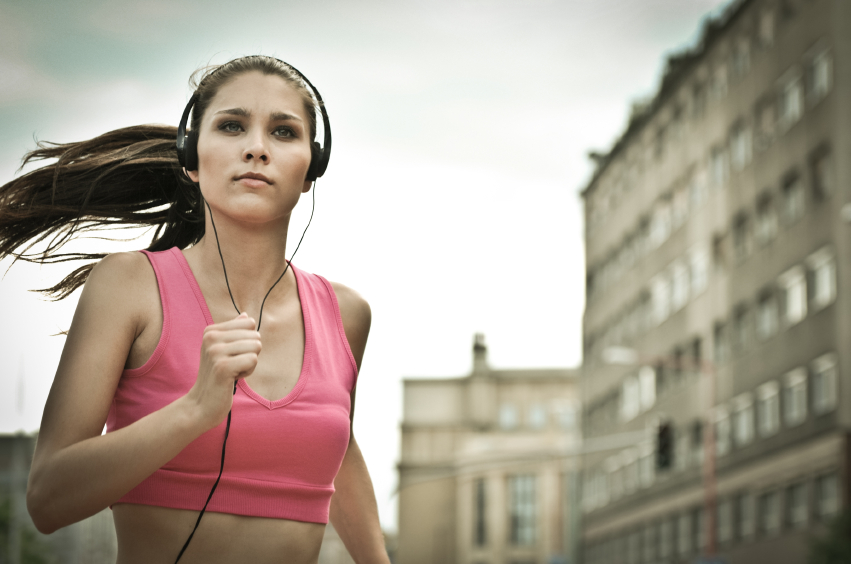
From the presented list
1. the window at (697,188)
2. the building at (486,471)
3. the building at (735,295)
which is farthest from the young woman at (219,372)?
the building at (486,471)

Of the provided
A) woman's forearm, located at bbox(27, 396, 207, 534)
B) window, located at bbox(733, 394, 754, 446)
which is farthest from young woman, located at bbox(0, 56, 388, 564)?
window, located at bbox(733, 394, 754, 446)

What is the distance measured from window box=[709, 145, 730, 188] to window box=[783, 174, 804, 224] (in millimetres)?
6386

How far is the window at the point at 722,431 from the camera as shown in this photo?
4200 centimetres

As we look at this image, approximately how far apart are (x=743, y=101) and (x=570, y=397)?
222ft

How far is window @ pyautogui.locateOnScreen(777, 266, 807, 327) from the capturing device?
115 ft

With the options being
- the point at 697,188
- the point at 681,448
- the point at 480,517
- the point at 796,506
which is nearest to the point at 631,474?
the point at 681,448

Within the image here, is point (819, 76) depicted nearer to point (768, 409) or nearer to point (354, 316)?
point (768, 409)

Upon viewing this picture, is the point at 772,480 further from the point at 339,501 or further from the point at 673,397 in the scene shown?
the point at 339,501

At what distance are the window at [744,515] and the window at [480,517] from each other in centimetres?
5750

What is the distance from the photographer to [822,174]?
34.4 meters

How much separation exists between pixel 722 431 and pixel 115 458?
4224 cm

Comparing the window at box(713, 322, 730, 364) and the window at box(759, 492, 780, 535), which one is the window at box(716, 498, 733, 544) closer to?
the window at box(759, 492, 780, 535)

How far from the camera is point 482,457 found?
9481cm

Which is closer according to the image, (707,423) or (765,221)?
(765,221)
